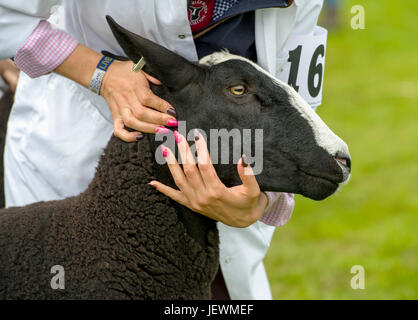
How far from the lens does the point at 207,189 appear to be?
7.13ft

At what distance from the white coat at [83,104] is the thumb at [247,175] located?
1.67ft

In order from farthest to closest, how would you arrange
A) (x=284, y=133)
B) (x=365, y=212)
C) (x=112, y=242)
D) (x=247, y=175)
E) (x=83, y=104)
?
(x=365, y=212)
(x=83, y=104)
(x=112, y=242)
(x=284, y=133)
(x=247, y=175)

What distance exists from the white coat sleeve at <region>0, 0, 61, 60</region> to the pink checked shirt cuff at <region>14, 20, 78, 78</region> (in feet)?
0.07

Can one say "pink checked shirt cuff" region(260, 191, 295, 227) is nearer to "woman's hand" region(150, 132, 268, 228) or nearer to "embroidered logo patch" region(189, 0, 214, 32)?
"woman's hand" region(150, 132, 268, 228)

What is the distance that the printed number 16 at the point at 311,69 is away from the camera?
2723 millimetres

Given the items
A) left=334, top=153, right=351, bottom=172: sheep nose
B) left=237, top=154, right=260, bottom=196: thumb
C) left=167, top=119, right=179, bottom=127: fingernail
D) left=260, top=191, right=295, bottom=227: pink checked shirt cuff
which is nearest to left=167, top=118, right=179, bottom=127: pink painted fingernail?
left=167, top=119, right=179, bottom=127: fingernail

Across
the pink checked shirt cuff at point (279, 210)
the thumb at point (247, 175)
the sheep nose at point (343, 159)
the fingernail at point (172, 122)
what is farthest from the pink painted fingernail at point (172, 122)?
the pink checked shirt cuff at point (279, 210)

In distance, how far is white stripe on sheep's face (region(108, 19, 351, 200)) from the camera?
2209 millimetres

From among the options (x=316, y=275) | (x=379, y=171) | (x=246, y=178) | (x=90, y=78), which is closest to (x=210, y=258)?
(x=246, y=178)

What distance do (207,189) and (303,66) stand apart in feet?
2.79

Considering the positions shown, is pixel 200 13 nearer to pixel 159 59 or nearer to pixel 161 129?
pixel 159 59

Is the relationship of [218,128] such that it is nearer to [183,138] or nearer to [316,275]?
Answer: [183,138]

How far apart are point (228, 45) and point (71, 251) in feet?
3.15

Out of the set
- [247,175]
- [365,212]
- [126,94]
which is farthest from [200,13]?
[365,212]
